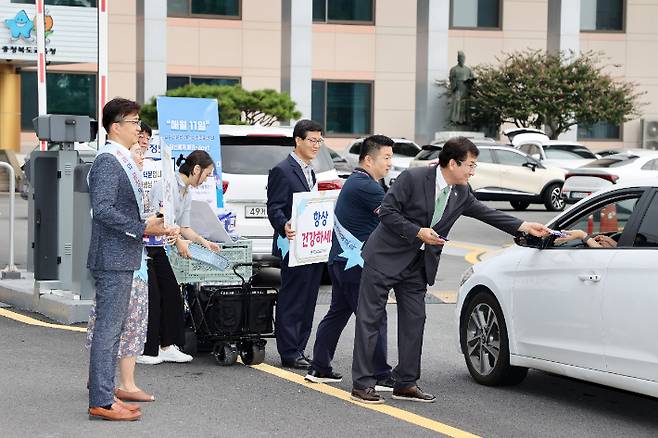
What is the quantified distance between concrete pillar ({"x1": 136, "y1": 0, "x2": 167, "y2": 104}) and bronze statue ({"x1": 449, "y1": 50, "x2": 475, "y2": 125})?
1001 cm

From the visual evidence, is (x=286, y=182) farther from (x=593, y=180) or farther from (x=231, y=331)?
(x=593, y=180)

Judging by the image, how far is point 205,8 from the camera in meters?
47.3

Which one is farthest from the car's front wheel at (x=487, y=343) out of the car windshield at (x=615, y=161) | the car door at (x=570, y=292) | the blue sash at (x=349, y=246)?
the car windshield at (x=615, y=161)

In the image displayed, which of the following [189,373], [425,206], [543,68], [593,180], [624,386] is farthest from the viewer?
[543,68]

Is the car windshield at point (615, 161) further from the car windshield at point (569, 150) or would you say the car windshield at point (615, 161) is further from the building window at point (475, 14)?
the building window at point (475, 14)

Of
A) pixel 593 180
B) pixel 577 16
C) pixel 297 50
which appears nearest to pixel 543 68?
pixel 577 16

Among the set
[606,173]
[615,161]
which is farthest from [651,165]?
[606,173]

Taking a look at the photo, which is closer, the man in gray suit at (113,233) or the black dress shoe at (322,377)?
the man in gray suit at (113,233)

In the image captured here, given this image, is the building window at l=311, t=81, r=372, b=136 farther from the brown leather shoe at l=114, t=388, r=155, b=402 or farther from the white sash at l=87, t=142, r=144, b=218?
the white sash at l=87, t=142, r=144, b=218

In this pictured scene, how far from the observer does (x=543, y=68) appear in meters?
45.2

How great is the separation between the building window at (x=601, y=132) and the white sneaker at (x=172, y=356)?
42.3 metres

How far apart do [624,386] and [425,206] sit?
1.70m

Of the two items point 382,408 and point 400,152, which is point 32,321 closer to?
point 382,408

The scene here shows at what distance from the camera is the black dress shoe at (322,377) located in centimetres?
956
